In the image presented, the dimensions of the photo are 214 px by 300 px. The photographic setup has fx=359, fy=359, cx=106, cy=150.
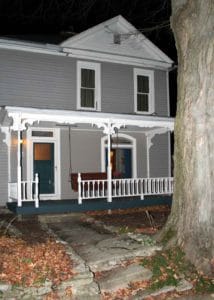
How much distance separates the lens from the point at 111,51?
608 inches

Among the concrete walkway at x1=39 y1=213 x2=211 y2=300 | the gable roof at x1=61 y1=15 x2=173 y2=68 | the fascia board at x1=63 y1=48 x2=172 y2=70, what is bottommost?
the concrete walkway at x1=39 y1=213 x2=211 y2=300

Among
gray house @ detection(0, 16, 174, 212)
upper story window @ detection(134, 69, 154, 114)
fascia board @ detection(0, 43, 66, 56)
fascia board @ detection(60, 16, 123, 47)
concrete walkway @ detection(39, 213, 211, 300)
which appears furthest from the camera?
upper story window @ detection(134, 69, 154, 114)

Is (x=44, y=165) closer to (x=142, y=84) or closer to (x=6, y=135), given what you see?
(x=6, y=135)

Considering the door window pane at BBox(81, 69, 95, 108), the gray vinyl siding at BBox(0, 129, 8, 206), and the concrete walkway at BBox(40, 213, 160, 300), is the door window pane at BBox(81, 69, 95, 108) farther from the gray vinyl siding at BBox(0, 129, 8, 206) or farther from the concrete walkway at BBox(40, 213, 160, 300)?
the concrete walkway at BBox(40, 213, 160, 300)

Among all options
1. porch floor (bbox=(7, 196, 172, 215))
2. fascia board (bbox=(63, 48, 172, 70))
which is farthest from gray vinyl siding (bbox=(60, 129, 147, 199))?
fascia board (bbox=(63, 48, 172, 70))

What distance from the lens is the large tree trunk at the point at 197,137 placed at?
6.41m

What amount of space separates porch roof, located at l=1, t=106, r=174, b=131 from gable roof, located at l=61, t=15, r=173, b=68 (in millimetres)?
3490

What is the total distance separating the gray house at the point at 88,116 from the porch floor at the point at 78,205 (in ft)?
0.85

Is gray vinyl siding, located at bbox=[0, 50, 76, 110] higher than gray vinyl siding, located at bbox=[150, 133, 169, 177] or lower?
higher

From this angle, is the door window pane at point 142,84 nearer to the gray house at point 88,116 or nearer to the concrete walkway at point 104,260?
the gray house at point 88,116

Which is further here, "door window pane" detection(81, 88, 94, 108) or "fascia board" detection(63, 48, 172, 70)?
"door window pane" detection(81, 88, 94, 108)

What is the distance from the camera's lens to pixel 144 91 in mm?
16453

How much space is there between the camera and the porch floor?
11351 mm

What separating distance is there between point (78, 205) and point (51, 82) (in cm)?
533
